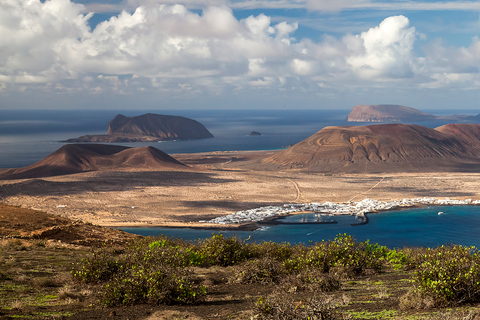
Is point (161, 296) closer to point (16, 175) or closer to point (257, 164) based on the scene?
point (16, 175)

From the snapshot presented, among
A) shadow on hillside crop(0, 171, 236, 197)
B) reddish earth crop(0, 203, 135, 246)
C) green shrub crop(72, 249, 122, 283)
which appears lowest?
shadow on hillside crop(0, 171, 236, 197)

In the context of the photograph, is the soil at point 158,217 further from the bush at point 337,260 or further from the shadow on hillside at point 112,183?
the bush at point 337,260

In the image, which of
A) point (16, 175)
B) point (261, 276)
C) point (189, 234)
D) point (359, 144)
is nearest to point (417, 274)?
point (261, 276)

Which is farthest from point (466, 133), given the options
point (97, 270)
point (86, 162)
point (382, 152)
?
point (97, 270)

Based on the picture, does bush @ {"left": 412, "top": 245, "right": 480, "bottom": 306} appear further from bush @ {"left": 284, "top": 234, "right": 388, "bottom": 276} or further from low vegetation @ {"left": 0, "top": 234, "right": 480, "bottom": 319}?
bush @ {"left": 284, "top": 234, "right": 388, "bottom": 276}

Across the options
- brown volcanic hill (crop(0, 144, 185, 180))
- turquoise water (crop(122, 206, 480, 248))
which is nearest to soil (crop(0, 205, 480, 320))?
turquoise water (crop(122, 206, 480, 248))
